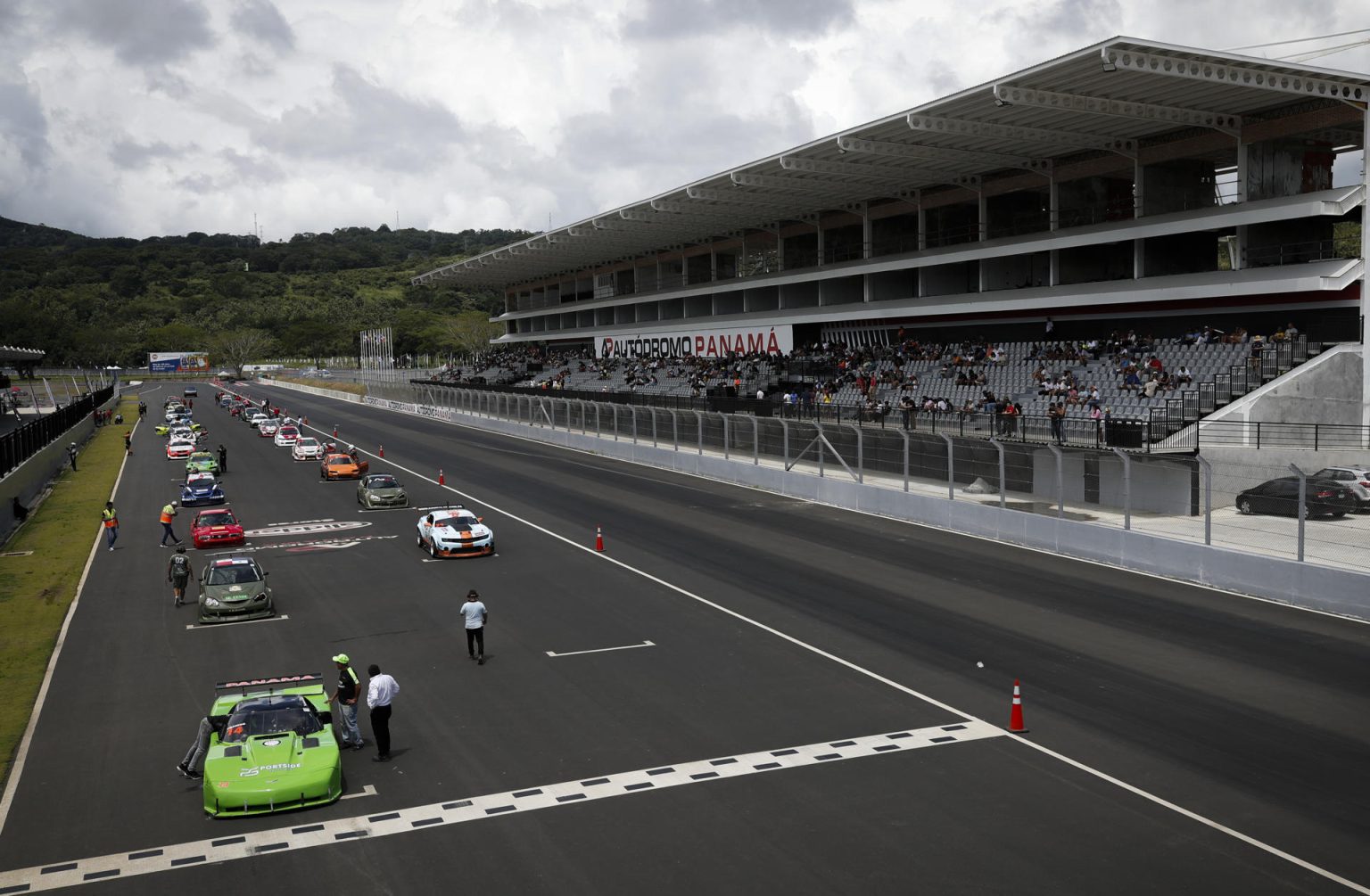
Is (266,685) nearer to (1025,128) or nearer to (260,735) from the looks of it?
(260,735)

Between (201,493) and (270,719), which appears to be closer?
(270,719)

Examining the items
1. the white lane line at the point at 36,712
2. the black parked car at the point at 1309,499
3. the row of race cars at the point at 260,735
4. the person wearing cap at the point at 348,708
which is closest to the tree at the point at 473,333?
the white lane line at the point at 36,712

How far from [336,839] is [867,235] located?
5551 centimetres

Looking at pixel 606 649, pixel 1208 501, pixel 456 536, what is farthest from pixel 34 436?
pixel 1208 501

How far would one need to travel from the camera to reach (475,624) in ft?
59.1

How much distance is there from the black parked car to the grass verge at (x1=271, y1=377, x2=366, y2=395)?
110m

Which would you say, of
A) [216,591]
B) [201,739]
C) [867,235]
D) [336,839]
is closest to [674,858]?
[336,839]

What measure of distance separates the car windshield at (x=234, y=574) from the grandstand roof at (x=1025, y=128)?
26.3 m

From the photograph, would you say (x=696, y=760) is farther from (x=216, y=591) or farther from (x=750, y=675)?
(x=216, y=591)

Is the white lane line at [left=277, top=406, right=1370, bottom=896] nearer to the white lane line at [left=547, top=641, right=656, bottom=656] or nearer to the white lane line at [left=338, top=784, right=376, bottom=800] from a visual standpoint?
the white lane line at [left=547, top=641, right=656, bottom=656]

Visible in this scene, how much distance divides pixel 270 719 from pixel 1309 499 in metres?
18.6

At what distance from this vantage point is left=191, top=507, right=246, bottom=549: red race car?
3089 cm

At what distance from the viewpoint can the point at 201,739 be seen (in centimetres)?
1318

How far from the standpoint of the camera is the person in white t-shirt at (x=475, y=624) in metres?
18.0
